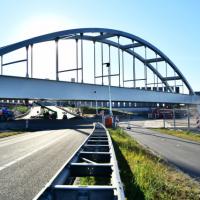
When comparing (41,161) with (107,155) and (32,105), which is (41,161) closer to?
(107,155)

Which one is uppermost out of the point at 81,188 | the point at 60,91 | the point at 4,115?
the point at 60,91

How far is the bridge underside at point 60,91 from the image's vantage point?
132 feet

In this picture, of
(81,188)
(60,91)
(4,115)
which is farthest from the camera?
(4,115)

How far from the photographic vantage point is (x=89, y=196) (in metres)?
4.34

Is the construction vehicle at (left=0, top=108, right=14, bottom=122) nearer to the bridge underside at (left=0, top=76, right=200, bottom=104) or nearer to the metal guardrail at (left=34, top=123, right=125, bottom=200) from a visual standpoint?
the bridge underside at (left=0, top=76, right=200, bottom=104)

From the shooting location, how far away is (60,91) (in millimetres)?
47500

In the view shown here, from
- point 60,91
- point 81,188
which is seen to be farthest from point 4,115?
point 81,188

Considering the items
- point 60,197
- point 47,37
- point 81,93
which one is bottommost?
point 60,197

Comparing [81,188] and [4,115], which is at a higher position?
[4,115]

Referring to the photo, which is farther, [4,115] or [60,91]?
[4,115]

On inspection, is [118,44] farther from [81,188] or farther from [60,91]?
[81,188]

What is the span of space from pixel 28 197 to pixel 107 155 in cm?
219

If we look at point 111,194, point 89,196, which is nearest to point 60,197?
point 89,196

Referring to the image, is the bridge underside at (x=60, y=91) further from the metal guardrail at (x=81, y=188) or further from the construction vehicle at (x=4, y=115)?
the metal guardrail at (x=81, y=188)
